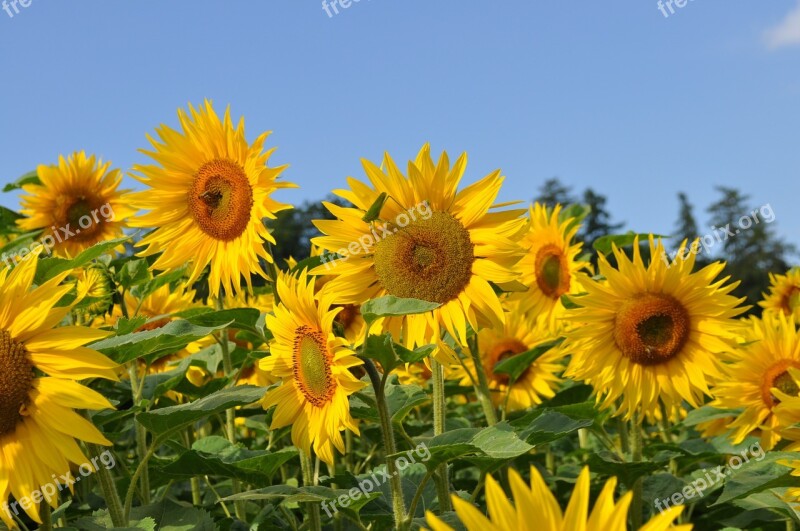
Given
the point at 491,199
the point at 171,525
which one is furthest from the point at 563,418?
the point at 171,525

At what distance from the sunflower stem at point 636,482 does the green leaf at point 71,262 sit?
2430mm

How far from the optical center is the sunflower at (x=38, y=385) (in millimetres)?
2471

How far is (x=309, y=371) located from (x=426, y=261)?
0.55 m

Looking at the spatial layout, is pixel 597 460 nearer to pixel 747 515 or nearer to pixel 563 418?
pixel 563 418

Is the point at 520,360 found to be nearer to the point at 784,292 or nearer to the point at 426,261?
the point at 426,261

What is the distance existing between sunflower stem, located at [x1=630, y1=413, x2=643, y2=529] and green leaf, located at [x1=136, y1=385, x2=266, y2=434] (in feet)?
6.23

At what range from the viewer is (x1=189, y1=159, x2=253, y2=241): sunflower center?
351 cm

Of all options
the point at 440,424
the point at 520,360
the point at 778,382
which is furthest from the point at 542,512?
the point at 778,382

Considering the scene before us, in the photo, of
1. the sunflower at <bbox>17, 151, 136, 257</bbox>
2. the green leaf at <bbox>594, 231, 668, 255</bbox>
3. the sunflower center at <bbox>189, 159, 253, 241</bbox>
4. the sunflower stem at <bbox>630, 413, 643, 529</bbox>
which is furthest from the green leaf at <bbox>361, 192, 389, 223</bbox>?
the sunflower at <bbox>17, 151, 136, 257</bbox>

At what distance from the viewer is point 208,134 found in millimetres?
3590

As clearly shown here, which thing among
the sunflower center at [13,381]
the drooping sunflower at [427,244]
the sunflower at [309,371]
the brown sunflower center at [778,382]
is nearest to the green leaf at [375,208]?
the drooping sunflower at [427,244]

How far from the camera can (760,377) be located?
189 inches

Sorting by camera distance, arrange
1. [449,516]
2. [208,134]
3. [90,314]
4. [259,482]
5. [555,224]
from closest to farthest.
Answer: [449,516] → [259,482] → [208,134] → [90,314] → [555,224]

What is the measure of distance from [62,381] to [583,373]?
8.70 feet
